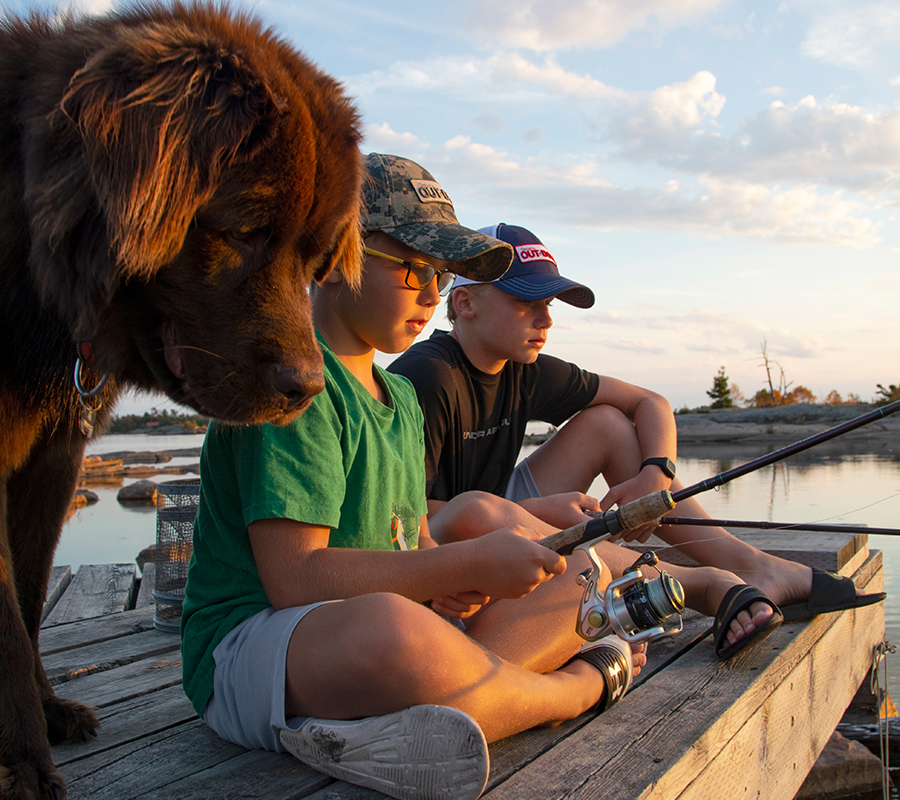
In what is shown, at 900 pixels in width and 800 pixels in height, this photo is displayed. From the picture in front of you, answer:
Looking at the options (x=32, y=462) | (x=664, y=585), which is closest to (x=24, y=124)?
(x=32, y=462)

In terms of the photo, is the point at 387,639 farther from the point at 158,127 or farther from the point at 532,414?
the point at 532,414

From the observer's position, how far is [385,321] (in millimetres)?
2193

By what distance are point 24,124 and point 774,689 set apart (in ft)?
8.12

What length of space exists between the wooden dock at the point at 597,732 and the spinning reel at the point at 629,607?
243 mm

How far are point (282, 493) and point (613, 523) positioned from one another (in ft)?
2.62

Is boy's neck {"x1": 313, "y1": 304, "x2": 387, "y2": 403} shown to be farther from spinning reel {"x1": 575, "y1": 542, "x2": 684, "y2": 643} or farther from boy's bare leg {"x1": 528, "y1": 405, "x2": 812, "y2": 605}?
boy's bare leg {"x1": 528, "y1": 405, "x2": 812, "y2": 605}

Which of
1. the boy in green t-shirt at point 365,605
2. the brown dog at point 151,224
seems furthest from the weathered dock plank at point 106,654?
the boy in green t-shirt at point 365,605

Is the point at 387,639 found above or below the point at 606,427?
below

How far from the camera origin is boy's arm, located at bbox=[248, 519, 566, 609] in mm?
1675

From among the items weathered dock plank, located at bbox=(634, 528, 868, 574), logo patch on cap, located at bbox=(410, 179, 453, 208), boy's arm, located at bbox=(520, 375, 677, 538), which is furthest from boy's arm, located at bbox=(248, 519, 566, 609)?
weathered dock plank, located at bbox=(634, 528, 868, 574)

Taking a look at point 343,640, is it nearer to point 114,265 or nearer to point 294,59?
point 114,265

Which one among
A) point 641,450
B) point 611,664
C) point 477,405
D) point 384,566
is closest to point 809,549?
point 641,450

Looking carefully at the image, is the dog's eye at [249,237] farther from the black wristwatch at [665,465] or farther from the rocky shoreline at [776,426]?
the rocky shoreline at [776,426]

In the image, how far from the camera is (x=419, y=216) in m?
2.35
